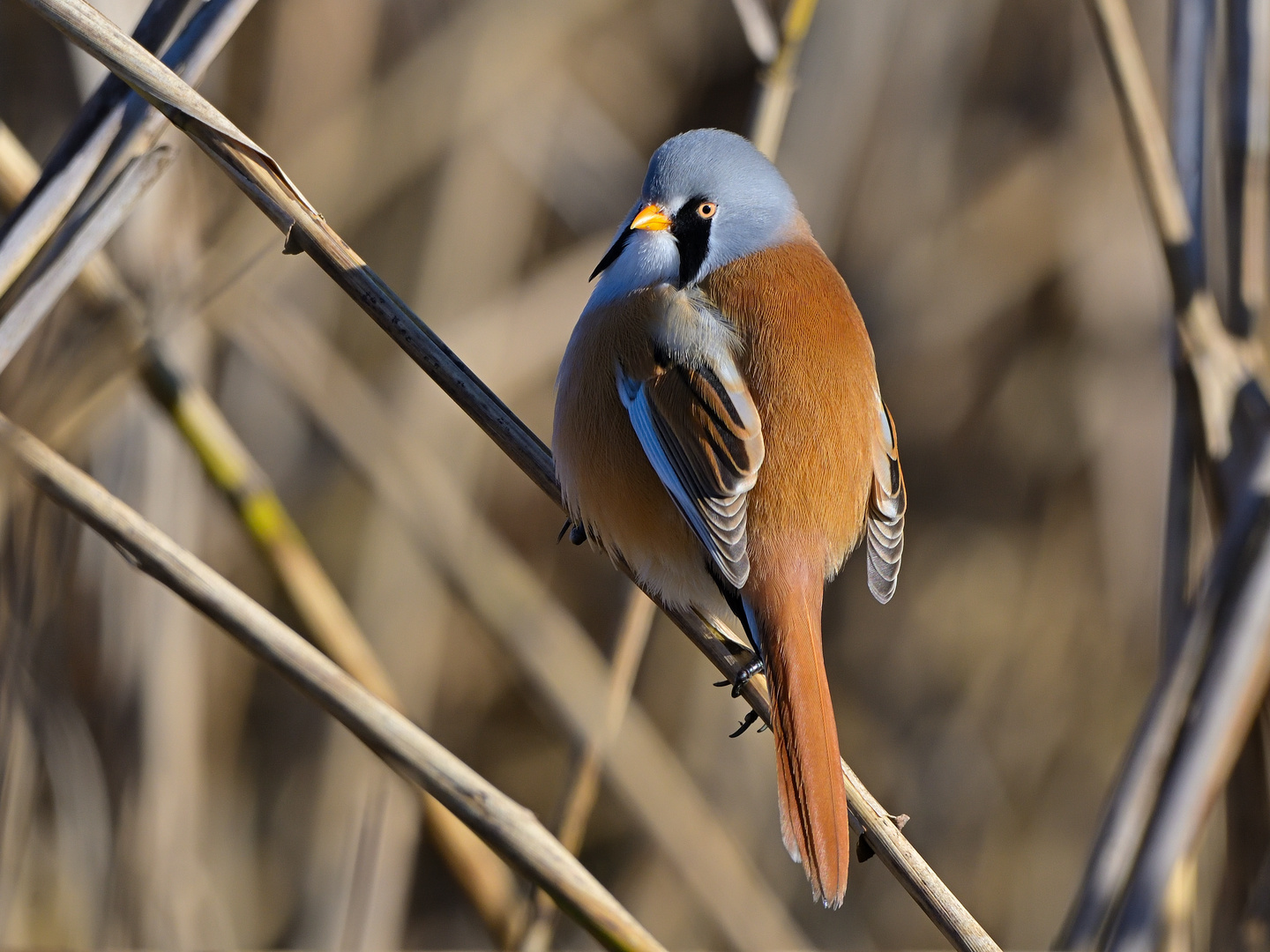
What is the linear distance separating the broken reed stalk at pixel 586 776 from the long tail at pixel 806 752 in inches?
17.4

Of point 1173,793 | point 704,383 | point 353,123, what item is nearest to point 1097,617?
point 1173,793

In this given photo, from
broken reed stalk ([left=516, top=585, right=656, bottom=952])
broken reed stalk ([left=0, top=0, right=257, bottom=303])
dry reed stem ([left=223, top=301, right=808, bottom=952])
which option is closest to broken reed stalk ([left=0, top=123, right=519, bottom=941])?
broken reed stalk ([left=516, top=585, right=656, bottom=952])

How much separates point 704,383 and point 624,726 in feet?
3.47

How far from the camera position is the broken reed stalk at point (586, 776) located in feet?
6.52

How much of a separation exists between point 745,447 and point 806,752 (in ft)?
1.41

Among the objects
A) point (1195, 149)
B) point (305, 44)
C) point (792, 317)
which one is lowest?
point (1195, 149)

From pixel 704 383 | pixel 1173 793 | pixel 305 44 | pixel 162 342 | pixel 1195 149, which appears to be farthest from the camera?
pixel 305 44

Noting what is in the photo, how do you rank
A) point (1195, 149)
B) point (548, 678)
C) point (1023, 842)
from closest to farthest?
point (1195, 149) → point (548, 678) → point (1023, 842)

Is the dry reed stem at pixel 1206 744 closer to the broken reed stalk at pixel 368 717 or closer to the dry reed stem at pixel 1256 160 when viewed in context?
the dry reed stem at pixel 1256 160

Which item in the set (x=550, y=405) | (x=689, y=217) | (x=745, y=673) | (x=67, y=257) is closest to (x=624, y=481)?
(x=745, y=673)

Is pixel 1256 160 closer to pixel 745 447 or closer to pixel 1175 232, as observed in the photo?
pixel 1175 232

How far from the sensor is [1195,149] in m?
2.09

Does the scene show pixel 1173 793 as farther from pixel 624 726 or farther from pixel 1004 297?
pixel 1004 297

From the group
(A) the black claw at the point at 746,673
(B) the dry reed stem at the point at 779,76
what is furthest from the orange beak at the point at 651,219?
(A) the black claw at the point at 746,673
